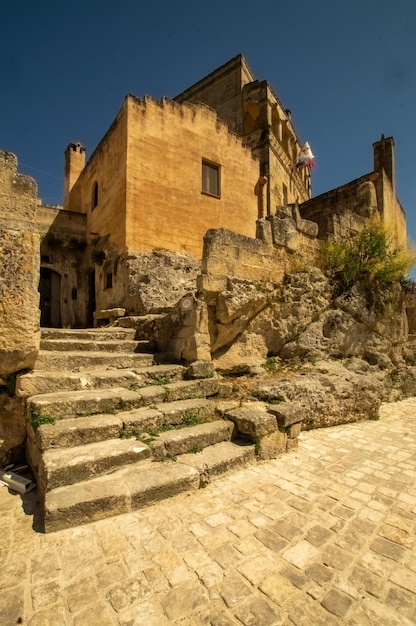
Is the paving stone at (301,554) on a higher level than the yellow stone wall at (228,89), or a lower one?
lower

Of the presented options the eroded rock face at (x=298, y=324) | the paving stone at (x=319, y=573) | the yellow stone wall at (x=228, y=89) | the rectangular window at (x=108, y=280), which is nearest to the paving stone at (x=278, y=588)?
→ the paving stone at (x=319, y=573)

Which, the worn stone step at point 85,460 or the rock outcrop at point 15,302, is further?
the rock outcrop at point 15,302

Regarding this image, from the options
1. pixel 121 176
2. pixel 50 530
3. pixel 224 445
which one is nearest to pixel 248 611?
pixel 50 530

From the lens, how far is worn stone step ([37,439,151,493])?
7.91 feet

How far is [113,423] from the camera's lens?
10.0 ft

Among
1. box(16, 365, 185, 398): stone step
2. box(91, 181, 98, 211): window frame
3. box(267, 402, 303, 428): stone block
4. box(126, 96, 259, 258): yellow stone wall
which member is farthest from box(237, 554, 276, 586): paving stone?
box(91, 181, 98, 211): window frame

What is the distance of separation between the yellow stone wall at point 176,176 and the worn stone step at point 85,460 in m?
6.81

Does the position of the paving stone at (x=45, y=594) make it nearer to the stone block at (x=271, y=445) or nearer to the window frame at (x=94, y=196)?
the stone block at (x=271, y=445)

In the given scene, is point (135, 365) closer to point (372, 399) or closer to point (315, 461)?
point (315, 461)

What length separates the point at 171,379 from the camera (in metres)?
4.44

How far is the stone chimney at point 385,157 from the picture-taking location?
12.8m

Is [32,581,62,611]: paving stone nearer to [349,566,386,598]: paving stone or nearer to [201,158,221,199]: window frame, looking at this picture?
[349,566,386,598]: paving stone

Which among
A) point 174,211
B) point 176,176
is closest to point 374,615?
point 174,211

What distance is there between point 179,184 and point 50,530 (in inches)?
378
